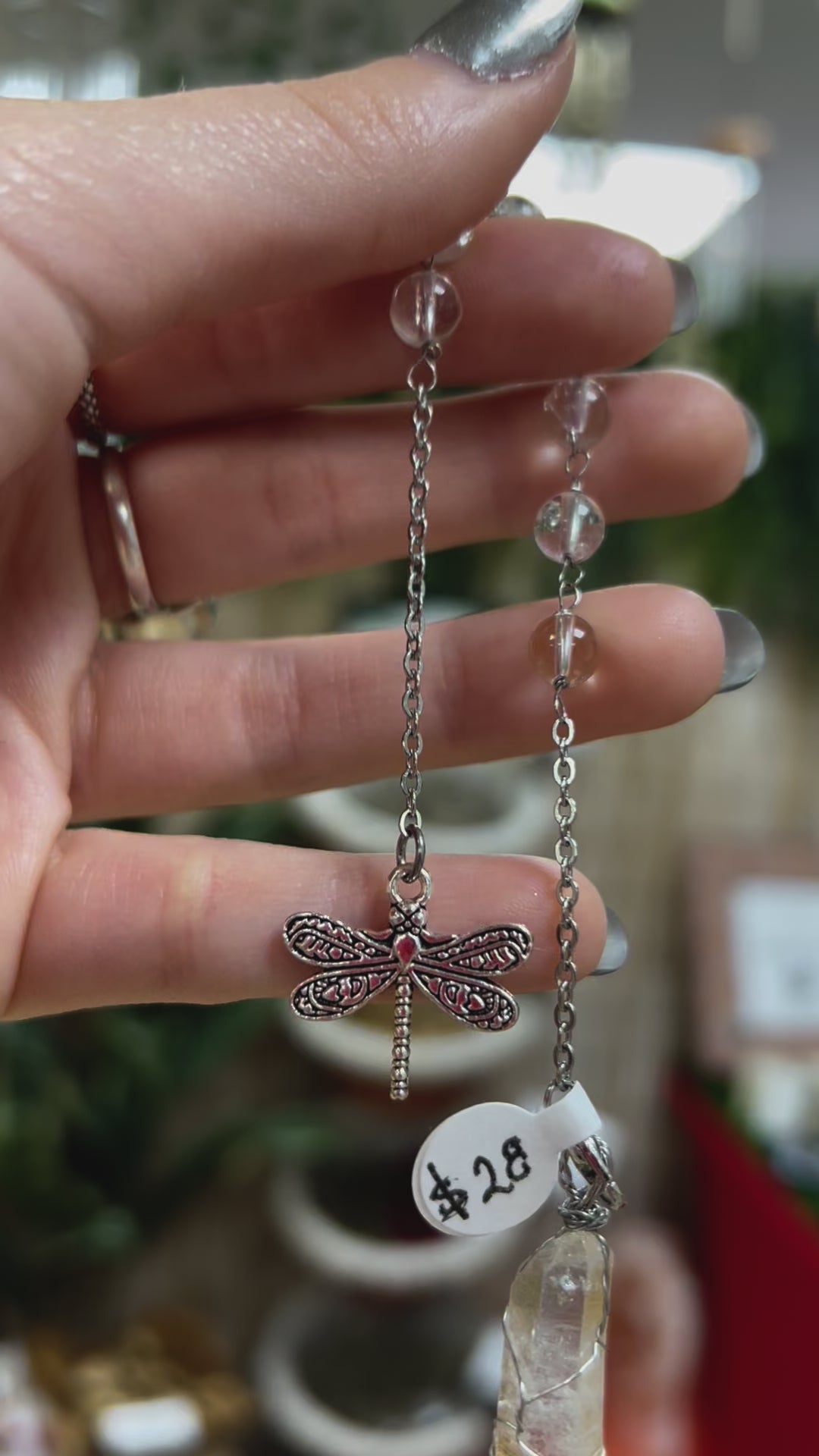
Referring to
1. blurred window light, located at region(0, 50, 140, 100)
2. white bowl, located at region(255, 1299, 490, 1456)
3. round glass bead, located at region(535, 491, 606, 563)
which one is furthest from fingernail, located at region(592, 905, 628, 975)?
blurred window light, located at region(0, 50, 140, 100)

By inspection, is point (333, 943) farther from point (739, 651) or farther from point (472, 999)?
point (739, 651)

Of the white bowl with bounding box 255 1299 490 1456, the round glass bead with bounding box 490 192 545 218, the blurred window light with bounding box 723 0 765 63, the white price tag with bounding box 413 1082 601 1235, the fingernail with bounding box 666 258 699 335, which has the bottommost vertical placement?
the white bowl with bounding box 255 1299 490 1456

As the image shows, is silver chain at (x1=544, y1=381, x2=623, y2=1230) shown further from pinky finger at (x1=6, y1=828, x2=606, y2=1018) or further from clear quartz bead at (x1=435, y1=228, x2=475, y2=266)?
clear quartz bead at (x1=435, y1=228, x2=475, y2=266)

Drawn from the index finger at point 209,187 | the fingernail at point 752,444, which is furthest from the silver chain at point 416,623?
the fingernail at point 752,444

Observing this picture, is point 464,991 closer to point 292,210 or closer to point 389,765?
point 389,765

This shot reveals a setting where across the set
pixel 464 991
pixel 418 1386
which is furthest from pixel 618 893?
pixel 464 991

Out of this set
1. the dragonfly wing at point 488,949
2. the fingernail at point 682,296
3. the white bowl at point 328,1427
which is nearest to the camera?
the dragonfly wing at point 488,949

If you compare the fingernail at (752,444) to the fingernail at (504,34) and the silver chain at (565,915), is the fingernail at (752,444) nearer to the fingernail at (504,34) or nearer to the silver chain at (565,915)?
the silver chain at (565,915)
